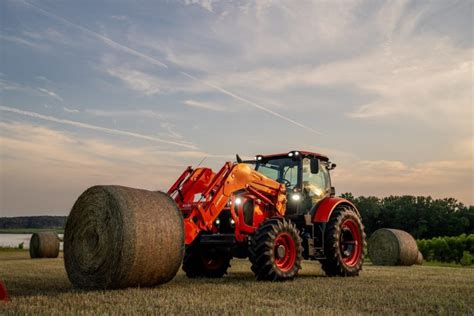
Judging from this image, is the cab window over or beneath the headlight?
over

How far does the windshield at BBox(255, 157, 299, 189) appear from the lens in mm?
12210

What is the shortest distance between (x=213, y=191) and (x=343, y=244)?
13.3 ft

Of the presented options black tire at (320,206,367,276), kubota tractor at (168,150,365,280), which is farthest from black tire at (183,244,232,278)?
Answer: black tire at (320,206,367,276)

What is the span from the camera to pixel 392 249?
781 inches

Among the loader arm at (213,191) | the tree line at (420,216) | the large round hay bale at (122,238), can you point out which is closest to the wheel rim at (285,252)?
the loader arm at (213,191)

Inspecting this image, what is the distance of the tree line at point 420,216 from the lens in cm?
4900

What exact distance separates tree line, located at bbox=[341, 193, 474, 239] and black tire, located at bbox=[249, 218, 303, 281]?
129ft

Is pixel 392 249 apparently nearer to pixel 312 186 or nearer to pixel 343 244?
pixel 343 244

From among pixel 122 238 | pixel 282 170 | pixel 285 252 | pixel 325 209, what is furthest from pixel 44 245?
pixel 122 238

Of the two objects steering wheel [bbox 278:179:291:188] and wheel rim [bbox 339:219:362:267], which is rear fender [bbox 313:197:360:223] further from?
steering wheel [bbox 278:179:291:188]

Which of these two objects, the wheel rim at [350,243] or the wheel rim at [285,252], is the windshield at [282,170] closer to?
the wheel rim at [350,243]

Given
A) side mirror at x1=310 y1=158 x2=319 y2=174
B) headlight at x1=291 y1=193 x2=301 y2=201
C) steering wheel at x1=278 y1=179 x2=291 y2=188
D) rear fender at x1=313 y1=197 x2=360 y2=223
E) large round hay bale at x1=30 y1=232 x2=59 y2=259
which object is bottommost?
large round hay bale at x1=30 y1=232 x2=59 y2=259

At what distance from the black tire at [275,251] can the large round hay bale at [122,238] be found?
1.56 metres

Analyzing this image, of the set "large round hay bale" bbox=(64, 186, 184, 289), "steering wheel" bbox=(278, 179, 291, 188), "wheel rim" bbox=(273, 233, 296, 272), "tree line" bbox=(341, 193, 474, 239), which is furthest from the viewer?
"tree line" bbox=(341, 193, 474, 239)
